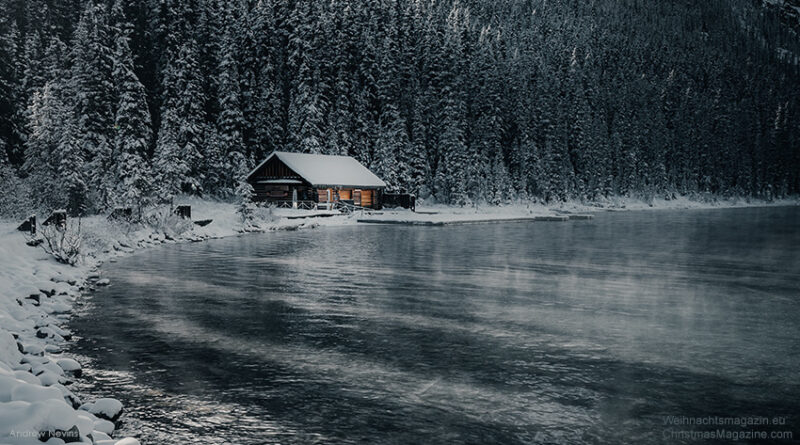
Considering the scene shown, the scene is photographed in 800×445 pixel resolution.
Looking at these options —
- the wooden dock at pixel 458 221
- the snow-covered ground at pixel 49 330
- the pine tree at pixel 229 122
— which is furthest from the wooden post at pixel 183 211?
the pine tree at pixel 229 122

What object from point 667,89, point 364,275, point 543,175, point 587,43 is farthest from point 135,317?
point 587,43

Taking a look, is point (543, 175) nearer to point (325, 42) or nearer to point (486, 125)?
point (486, 125)

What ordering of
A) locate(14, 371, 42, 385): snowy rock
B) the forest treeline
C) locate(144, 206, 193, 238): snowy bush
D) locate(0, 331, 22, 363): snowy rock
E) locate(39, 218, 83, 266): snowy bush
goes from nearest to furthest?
locate(14, 371, 42, 385): snowy rock → locate(0, 331, 22, 363): snowy rock → locate(39, 218, 83, 266): snowy bush → locate(144, 206, 193, 238): snowy bush → the forest treeline

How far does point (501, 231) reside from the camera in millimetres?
44312

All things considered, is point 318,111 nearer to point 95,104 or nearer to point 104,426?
Result: point 95,104

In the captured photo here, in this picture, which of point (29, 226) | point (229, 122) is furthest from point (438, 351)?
point (229, 122)

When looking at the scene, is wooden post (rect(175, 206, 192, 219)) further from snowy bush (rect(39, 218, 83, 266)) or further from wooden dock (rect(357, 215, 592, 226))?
wooden dock (rect(357, 215, 592, 226))

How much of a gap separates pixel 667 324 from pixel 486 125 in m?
66.8

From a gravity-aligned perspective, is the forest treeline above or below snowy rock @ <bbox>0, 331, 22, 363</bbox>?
above

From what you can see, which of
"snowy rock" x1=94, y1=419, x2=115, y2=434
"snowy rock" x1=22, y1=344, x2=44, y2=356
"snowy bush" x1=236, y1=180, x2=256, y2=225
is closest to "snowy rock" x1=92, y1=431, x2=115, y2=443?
"snowy rock" x1=94, y1=419, x2=115, y2=434

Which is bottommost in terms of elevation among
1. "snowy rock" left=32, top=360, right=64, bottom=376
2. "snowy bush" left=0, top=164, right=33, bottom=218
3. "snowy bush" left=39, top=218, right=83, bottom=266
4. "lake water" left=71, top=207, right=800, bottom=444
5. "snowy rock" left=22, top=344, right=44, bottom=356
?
"lake water" left=71, top=207, right=800, bottom=444

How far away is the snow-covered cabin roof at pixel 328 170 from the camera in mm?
56812

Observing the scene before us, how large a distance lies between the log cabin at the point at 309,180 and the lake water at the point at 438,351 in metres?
34.1

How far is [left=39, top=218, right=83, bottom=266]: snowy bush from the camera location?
20359 mm
